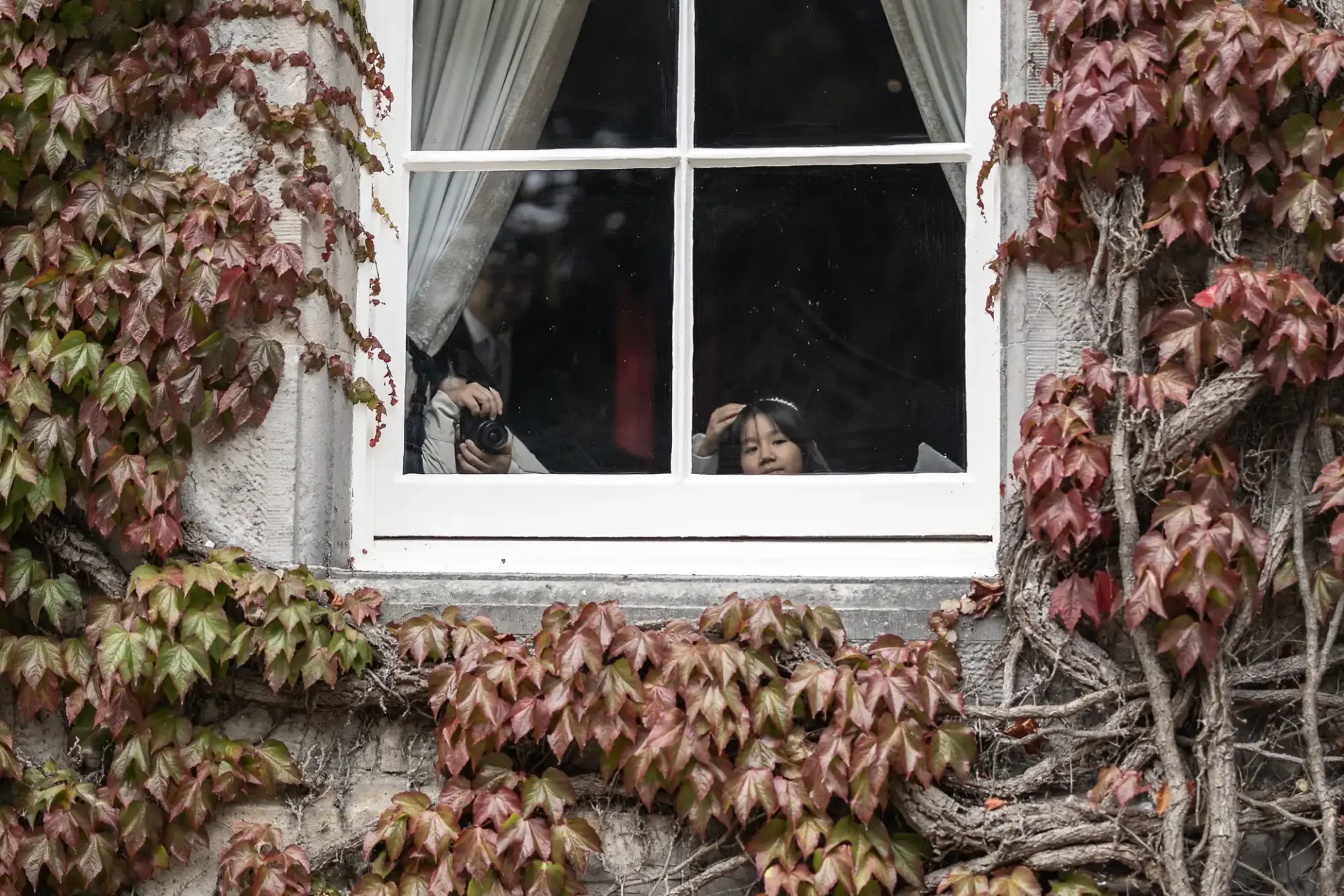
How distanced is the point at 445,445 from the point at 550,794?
839 millimetres

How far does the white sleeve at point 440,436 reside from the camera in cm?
311

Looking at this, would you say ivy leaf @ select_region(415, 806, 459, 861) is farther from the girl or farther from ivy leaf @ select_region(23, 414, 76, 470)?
ivy leaf @ select_region(23, 414, 76, 470)

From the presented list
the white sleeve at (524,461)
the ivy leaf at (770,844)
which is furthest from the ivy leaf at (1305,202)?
the white sleeve at (524,461)

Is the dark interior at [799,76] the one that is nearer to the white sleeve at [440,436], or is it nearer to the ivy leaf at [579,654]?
the white sleeve at [440,436]

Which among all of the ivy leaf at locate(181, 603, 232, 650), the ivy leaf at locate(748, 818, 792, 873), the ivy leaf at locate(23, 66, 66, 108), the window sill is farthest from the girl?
the ivy leaf at locate(23, 66, 66, 108)

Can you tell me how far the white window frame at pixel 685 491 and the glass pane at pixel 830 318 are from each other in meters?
0.04

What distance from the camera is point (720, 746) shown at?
2598mm

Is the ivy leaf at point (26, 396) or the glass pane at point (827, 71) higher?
the glass pane at point (827, 71)

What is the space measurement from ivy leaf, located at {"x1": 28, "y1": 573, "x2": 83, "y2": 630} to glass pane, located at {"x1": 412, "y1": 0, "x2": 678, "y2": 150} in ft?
3.96

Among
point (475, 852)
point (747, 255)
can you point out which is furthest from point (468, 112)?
point (475, 852)

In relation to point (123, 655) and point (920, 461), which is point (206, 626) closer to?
point (123, 655)


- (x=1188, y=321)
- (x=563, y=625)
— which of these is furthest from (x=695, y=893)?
(x=1188, y=321)

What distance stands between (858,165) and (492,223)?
0.83 metres

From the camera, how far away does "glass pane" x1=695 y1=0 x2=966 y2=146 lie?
307 centimetres
